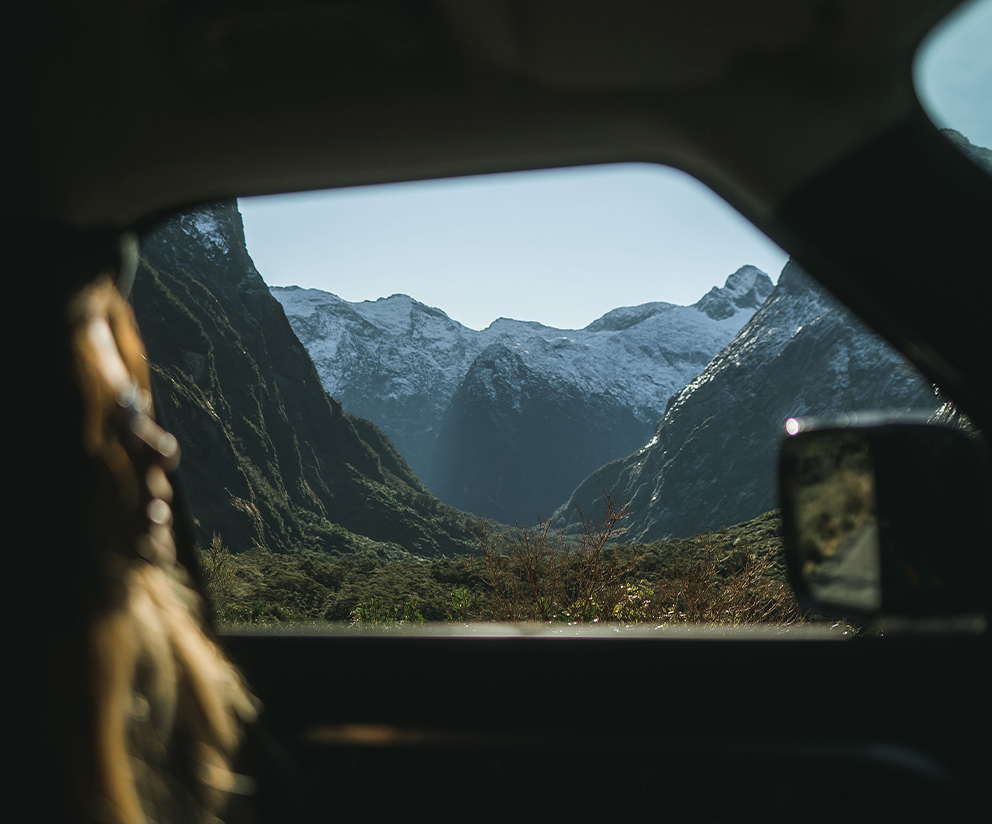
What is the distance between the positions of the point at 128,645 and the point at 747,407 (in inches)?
2320

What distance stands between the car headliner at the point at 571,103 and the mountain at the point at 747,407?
3205cm

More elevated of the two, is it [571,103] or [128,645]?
[571,103]

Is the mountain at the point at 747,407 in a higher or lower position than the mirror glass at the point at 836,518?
higher

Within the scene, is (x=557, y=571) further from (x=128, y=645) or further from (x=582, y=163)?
(x=128, y=645)

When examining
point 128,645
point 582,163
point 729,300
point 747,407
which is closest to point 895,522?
point 582,163

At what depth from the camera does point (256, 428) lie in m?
46.0

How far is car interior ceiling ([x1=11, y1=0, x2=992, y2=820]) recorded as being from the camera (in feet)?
3.72

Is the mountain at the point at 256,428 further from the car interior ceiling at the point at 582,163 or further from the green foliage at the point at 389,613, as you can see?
the car interior ceiling at the point at 582,163

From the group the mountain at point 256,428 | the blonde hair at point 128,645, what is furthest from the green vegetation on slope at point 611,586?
the mountain at point 256,428

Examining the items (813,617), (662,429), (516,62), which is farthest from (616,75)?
(662,429)

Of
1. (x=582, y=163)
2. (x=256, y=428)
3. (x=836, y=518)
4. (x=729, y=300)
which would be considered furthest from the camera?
(x=729, y=300)

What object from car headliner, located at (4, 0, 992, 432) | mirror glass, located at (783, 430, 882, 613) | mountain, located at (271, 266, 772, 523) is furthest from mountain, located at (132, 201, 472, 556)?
mountain, located at (271, 266, 772, 523)

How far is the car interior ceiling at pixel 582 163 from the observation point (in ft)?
3.72

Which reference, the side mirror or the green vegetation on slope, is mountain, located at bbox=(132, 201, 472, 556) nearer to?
the green vegetation on slope
